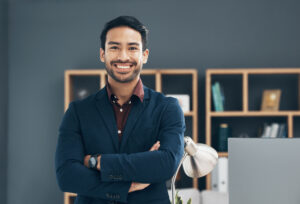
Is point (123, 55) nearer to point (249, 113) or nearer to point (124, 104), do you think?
point (124, 104)

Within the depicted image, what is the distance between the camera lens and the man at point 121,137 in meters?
1.51

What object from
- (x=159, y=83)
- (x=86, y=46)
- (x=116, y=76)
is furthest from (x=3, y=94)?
(x=116, y=76)

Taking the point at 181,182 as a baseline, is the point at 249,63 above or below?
above

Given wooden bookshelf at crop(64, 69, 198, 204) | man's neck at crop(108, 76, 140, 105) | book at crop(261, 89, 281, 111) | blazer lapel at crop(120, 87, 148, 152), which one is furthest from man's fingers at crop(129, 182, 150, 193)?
book at crop(261, 89, 281, 111)

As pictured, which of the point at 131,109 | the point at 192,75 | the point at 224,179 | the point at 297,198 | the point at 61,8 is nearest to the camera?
the point at 297,198

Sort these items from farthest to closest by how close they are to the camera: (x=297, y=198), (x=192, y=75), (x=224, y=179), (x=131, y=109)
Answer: (x=192, y=75), (x=224, y=179), (x=131, y=109), (x=297, y=198)

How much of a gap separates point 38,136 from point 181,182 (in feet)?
5.10

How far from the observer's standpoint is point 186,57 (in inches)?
167

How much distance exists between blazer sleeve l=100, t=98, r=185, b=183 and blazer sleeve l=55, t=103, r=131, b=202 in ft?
0.12

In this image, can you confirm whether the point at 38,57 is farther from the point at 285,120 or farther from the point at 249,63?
the point at 285,120

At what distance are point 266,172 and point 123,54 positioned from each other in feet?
2.12

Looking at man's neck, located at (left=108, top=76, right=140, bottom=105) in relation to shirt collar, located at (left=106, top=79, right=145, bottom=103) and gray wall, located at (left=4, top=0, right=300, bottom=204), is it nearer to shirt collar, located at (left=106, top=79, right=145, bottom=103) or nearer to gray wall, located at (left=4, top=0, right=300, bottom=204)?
shirt collar, located at (left=106, top=79, right=145, bottom=103)

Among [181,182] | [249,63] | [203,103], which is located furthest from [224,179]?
[249,63]

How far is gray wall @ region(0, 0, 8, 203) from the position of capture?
4.22 m
